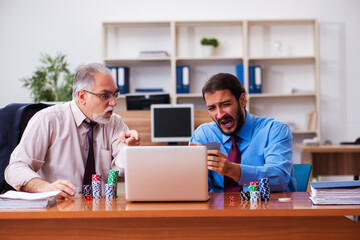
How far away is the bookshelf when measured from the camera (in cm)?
535

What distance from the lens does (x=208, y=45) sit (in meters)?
5.20

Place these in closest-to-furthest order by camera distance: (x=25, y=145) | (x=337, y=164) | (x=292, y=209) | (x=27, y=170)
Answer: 1. (x=292, y=209)
2. (x=27, y=170)
3. (x=25, y=145)
4. (x=337, y=164)

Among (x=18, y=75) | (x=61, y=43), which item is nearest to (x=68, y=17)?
(x=61, y=43)

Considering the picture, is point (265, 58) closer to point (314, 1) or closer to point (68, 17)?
point (314, 1)

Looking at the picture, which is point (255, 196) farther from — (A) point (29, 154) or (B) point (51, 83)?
(B) point (51, 83)

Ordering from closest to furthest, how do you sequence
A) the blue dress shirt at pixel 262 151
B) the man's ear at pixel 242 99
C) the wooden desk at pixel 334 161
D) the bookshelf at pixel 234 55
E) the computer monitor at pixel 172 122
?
the blue dress shirt at pixel 262 151, the man's ear at pixel 242 99, the computer monitor at pixel 172 122, the wooden desk at pixel 334 161, the bookshelf at pixel 234 55

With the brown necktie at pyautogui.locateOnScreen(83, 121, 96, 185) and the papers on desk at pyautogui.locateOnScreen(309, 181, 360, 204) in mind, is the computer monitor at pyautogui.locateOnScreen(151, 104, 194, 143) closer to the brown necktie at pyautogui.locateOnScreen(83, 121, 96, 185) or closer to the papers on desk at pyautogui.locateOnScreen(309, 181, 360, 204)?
the brown necktie at pyautogui.locateOnScreen(83, 121, 96, 185)

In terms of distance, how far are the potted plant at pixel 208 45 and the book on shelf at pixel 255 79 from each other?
1.65ft

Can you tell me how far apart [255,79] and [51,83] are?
240 centimetres

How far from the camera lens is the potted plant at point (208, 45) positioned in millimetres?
5199

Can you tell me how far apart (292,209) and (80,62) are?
4459mm

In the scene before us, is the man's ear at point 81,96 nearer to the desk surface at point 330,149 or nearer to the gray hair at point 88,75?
the gray hair at point 88,75

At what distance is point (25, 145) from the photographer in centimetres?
205

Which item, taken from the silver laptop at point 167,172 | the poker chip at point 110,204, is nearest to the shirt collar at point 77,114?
the poker chip at point 110,204
